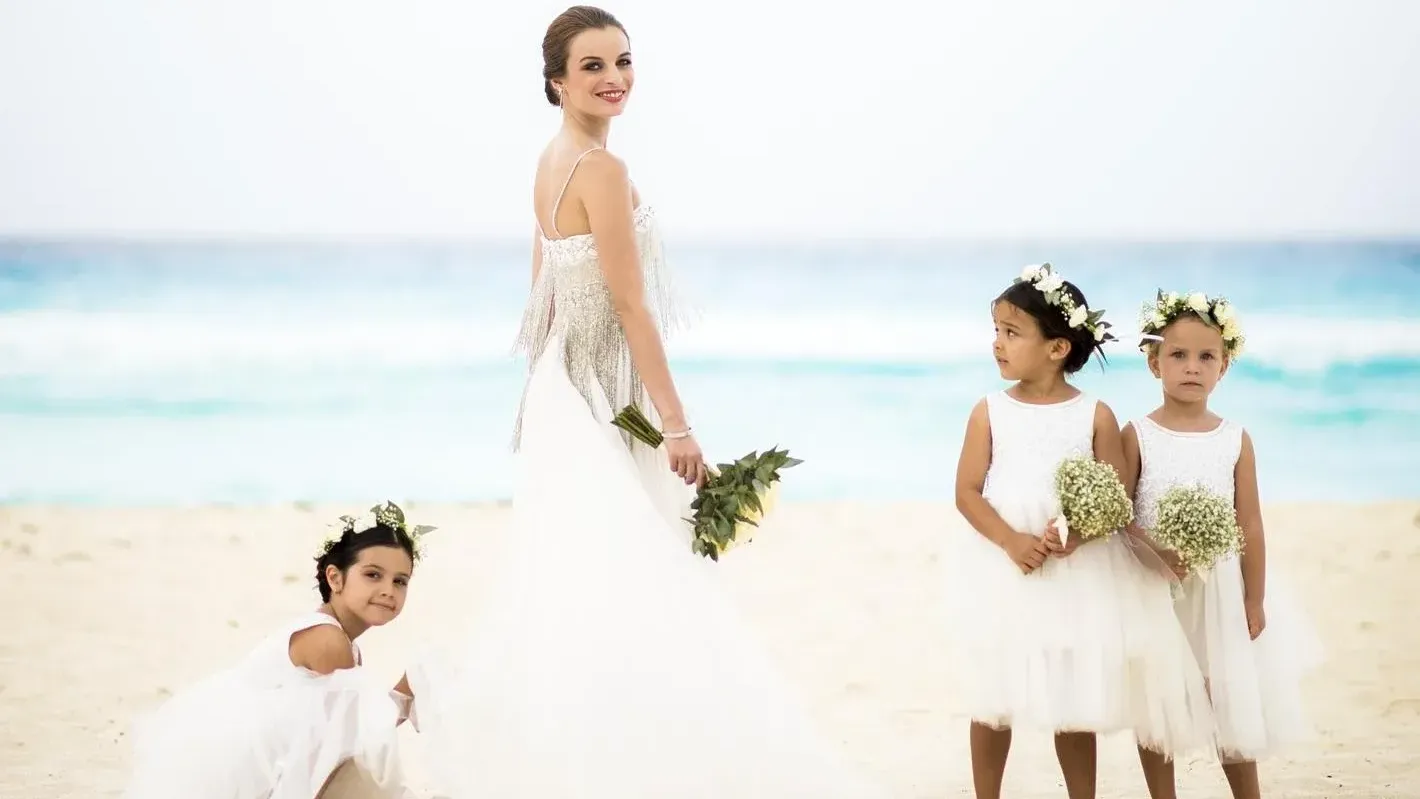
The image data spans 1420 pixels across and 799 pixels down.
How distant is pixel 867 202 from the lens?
17.2m

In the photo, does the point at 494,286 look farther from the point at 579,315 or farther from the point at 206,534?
the point at 579,315

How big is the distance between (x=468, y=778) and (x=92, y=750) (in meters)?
1.98

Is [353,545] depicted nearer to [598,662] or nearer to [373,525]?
[373,525]

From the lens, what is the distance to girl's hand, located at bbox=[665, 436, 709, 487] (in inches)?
104

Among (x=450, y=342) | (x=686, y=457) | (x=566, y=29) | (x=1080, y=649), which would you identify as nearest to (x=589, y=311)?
(x=686, y=457)

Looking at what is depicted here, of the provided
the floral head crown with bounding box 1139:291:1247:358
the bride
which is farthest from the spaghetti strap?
the floral head crown with bounding box 1139:291:1247:358

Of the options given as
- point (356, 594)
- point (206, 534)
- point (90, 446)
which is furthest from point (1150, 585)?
point (90, 446)

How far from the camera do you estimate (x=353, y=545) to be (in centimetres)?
273

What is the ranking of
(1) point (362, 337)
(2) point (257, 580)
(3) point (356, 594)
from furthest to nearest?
1. (1) point (362, 337)
2. (2) point (257, 580)
3. (3) point (356, 594)

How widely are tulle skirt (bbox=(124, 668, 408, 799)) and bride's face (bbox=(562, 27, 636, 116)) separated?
1119mm

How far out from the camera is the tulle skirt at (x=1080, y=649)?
2.76 metres

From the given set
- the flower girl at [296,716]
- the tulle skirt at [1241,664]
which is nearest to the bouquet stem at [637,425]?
the flower girl at [296,716]

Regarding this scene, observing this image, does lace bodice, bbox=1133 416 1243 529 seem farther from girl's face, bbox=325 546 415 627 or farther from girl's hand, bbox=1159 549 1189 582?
girl's face, bbox=325 546 415 627

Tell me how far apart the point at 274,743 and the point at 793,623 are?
292 cm
